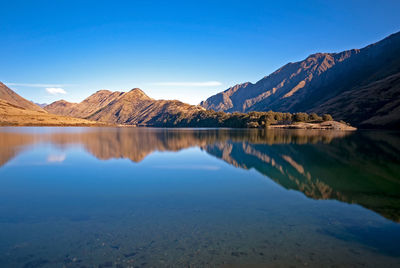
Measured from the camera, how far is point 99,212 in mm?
18344

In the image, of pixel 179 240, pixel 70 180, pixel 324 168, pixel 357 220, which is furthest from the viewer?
pixel 324 168

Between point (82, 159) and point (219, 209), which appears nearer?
point (219, 209)

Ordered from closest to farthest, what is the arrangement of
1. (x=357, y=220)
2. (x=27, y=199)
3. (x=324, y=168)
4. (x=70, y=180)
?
1. (x=357, y=220)
2. (x=27, y=199)
3. (x=70, y=180)
4. (x=324, y=168)

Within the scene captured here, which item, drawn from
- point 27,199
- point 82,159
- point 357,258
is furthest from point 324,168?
point 82,159

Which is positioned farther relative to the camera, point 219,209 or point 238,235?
point 219,209

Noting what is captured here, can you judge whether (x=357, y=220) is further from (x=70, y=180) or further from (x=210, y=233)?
(x=70, y=180)

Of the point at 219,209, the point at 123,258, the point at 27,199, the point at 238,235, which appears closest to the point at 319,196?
the point at 219,209

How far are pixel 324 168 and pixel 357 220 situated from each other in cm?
2159

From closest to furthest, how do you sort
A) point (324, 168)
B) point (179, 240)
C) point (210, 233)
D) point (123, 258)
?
point (123, 258), point (179, 240), point (210, 233), point (324, 168)

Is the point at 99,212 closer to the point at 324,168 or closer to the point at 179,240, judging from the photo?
the point at 179,240

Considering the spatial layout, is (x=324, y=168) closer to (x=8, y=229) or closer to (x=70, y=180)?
(x=70, y=180)

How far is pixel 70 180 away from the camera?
29484 millimetres

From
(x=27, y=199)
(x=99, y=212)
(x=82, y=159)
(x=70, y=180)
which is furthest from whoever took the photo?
(x=82, y=159)

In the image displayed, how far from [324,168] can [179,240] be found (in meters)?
30.6
